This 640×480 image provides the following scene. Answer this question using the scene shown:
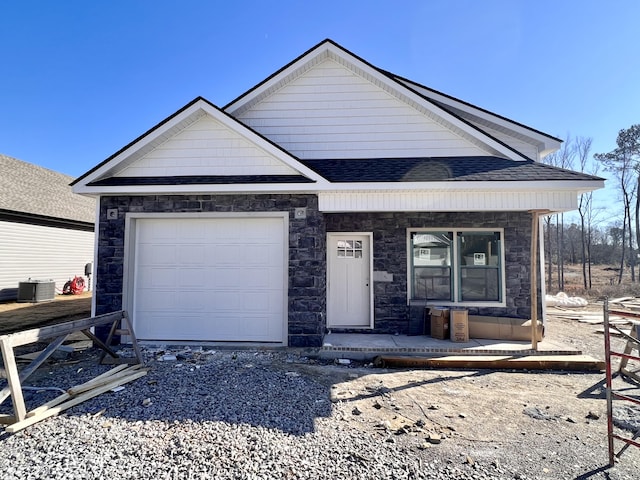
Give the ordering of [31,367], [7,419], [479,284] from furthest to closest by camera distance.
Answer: [479,284], [31,367], [7,419]

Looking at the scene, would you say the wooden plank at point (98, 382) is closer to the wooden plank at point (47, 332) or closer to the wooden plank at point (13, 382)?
the wooden plank at point (13, 382)

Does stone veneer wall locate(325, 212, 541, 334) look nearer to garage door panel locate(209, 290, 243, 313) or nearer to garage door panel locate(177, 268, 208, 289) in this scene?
garage door panel locate(209, 290, 243, 313)

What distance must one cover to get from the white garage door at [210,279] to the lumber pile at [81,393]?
1484mm

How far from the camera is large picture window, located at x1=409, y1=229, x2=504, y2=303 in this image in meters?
7.57

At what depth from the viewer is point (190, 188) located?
637 cm

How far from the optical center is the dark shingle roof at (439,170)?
6262 millimetres

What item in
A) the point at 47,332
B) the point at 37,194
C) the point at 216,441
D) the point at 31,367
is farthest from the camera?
the point at 37,194

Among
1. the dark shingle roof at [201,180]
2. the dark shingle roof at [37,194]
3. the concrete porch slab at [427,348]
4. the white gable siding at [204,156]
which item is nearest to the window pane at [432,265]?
the concrete porch slab at [427,348]

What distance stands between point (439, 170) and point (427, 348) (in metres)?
3.45

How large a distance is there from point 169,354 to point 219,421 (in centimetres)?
290

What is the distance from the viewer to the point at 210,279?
6.72 meters

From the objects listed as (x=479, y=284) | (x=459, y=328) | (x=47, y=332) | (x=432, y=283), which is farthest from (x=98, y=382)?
(x=479, y=284)

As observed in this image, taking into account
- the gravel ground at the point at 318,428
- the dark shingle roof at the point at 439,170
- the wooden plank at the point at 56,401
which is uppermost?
the dark shingle roof at the point at 439,170

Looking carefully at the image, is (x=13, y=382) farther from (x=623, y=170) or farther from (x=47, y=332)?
(x=623, y=170)
